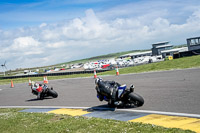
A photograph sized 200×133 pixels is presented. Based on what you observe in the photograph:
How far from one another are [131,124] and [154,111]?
5.60ft

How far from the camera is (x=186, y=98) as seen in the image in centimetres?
964

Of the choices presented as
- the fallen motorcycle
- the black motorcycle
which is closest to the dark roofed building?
the fallen motorcycle

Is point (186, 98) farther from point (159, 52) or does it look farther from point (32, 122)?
point (159, 52)

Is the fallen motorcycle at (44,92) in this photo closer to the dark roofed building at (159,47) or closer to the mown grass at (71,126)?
the mown grass at (71,126)

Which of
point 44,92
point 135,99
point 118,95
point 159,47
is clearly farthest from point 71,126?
point 159,47

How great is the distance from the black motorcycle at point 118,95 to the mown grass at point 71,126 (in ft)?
5.45

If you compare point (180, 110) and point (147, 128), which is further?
point (180, 110)

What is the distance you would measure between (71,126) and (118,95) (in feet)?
8.65

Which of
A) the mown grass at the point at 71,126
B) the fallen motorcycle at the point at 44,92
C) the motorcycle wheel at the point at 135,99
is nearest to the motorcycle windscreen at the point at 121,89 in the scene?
the motorcycle wheel at the point at 135,99

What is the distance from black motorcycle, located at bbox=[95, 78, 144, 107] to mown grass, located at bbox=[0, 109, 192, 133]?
1.66 m

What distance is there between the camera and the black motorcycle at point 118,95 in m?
9.27

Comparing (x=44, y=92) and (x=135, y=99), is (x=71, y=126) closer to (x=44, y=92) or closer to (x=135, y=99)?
(x=135, y=99)

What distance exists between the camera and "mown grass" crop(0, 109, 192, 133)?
6254 millimetres

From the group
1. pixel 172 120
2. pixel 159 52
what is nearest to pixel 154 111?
pixel 172 120
